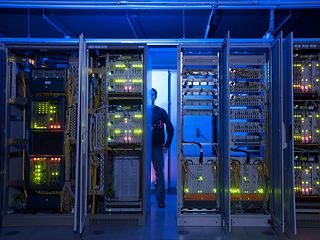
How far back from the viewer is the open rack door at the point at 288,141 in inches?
129

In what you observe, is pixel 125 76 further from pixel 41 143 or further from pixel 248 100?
pixel 248 100

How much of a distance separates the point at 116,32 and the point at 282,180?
4698 millimetres

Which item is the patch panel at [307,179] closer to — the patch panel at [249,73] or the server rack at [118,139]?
the patch panel at [249,73]

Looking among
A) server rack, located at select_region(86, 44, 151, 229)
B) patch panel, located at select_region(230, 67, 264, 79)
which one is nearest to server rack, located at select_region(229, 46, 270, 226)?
patch panel, located at select_region(230, 67, 264, 79)

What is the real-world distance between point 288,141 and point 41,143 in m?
2.93

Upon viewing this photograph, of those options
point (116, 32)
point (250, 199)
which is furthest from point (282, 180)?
point (116, 32)

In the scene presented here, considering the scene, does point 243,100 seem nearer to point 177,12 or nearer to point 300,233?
point 300,233

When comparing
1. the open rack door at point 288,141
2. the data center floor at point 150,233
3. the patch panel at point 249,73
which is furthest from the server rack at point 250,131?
the open rack door at point 288,141

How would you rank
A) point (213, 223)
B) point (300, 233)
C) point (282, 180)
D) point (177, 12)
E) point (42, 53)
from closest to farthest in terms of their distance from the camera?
point (282, 180) → point (300, 233) → point (213, 223) → point (42, 53) → point (177, 12)

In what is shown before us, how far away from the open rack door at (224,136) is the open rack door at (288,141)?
593 mm

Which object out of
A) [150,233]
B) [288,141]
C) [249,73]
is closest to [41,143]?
[150,233]

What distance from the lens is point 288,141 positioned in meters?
3.37

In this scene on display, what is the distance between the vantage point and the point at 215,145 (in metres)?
4.25

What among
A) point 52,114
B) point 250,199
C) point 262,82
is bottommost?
point 250,199
